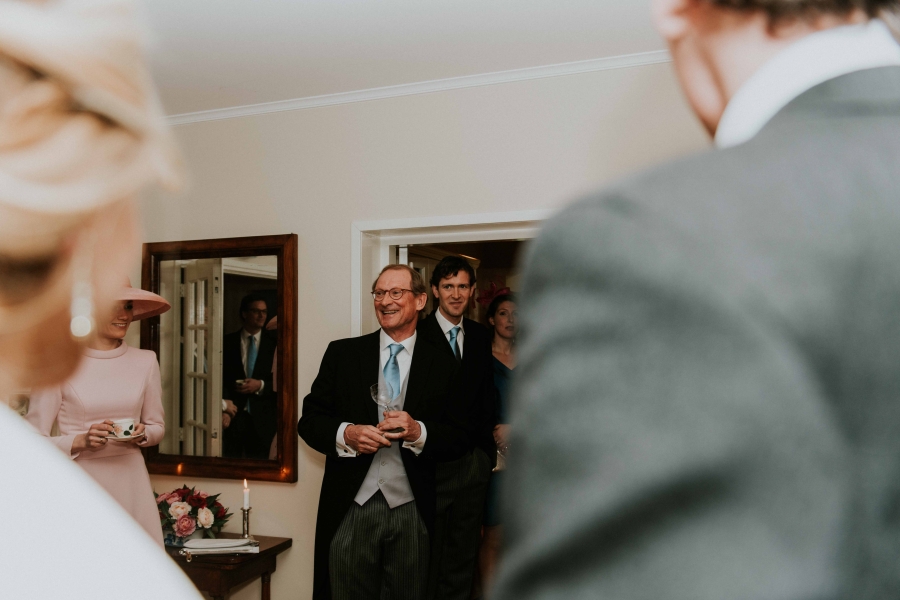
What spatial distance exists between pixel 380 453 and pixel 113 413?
120 cm

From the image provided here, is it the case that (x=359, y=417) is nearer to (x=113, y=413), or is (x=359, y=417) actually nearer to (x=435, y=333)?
(x=435, y=333)

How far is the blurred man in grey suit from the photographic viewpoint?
0.30 metres

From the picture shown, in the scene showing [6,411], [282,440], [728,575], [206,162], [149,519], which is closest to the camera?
[728,575]

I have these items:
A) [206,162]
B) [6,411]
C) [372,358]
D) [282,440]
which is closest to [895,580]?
[6,411]

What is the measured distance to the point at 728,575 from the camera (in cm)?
30

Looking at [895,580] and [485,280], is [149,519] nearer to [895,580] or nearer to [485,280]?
[895,580]

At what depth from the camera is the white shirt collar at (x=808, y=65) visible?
0.42 metres

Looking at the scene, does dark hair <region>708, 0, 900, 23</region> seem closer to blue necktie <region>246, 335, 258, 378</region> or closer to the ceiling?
the ceiling

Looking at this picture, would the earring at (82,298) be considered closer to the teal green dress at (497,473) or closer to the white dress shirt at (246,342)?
the teal green dress at (497,473)

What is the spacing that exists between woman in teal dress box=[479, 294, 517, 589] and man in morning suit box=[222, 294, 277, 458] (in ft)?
4.02

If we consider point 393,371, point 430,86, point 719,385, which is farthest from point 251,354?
point 719,385

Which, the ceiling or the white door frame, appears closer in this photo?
the ceiling

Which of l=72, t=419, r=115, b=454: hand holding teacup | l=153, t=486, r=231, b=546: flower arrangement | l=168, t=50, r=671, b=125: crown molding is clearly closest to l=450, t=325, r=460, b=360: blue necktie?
l=168, t=50, r=671, b=125: crown molding

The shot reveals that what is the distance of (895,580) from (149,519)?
3.24 m
